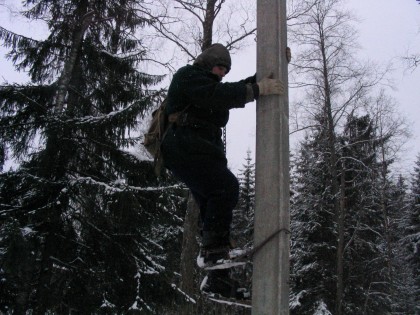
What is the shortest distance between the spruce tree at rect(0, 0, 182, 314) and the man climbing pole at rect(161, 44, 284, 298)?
636 cm

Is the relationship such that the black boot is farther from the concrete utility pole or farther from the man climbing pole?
the concrete utility pole

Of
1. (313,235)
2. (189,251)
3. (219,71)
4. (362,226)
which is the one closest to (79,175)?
(189,251)

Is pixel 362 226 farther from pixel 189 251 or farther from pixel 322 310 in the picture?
pixel 189 251

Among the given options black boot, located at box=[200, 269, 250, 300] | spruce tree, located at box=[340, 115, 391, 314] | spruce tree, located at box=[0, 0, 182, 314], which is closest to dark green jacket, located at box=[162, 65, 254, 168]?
black boot, located at box=[200, 269, 250, 300]

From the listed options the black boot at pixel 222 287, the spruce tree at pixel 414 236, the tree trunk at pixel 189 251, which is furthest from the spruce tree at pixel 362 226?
the black boot at pixel 222 287

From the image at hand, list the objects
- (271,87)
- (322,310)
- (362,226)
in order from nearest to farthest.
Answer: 1. (271,87)
2. (322,310)
3. (362,226)

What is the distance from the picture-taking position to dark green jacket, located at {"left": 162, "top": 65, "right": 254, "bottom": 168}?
9.11ft

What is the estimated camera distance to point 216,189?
2867 mm

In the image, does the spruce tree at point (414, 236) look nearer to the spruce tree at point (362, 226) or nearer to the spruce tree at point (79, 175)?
the spruce tree at point (362, 226)

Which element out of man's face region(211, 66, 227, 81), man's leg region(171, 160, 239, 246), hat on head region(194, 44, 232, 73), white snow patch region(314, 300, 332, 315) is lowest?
white snow patch region(314, 300, 332, 315)

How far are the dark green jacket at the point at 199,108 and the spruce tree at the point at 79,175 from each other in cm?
633

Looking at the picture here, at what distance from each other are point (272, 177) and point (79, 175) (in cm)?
862

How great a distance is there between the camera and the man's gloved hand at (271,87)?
258 cm

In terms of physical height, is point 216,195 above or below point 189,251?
below
